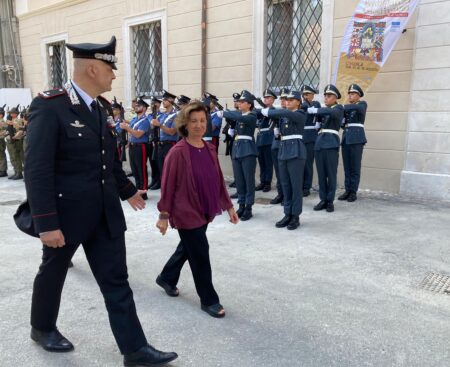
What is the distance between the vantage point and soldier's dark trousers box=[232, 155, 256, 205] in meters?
5.80

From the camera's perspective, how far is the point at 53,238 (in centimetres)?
221

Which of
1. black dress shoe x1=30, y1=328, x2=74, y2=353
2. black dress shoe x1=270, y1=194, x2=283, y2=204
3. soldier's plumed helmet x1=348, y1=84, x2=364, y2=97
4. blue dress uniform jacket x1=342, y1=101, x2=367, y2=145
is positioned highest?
soldier's plumed helmet x1=348, y1=84, x2=364, y2=97

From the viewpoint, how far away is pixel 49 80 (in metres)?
14.1

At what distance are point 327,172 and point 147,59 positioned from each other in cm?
664

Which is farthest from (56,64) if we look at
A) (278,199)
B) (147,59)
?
(278,199)

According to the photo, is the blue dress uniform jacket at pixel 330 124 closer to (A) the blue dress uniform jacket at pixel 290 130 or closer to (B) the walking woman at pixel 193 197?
(A) the blue dress uniform jacket at pixel 290 130

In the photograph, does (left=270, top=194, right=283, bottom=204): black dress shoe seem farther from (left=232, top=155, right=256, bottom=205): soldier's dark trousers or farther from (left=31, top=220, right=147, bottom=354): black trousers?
(left=31, top=220, right=147, bottom=354): black trousers

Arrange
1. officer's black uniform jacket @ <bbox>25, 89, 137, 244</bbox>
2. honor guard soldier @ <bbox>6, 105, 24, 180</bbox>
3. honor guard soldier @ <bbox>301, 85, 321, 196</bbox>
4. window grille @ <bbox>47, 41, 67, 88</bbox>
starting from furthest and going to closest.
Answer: window grille @ <bbox>47, 41, 67, 88</bbox>
honor guard soldier @ <bbox>6, 105, 24, 180</bbox>
honor guard soldier @ <bbox>301, 85, 321, 196</bbox>
officer's black uniform jacket @ <bbox>25, 89, 137, 244</bbox>

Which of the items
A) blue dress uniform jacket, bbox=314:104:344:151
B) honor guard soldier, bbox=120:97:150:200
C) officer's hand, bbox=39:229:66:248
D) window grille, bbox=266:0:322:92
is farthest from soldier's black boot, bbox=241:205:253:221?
officer's hand, bbox=39:229:66:248

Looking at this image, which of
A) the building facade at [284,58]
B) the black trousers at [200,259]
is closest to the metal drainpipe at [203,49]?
the building facade at [284,58]

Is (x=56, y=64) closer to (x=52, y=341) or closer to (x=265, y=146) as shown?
(x=265, y=146)

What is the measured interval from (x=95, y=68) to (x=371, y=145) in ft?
18.7

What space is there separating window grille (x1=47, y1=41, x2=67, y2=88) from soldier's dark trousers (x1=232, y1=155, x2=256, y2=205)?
974cm

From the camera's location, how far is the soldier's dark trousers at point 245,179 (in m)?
5.80
